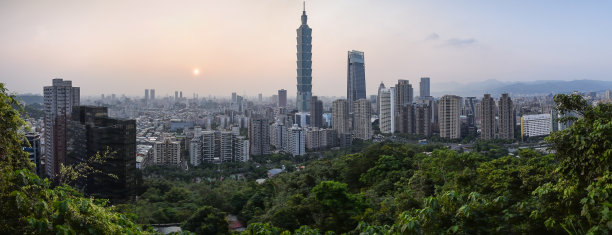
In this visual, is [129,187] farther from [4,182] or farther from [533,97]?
[533,97]

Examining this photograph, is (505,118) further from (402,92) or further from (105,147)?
(105,147)

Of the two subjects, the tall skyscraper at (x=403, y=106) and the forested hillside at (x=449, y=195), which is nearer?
the forested hillside at (x=449, y=195)

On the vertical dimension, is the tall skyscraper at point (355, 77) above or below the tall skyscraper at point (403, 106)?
above

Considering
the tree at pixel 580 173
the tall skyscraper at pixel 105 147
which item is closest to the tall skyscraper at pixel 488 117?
the tall skyscraper at pixel 105 147

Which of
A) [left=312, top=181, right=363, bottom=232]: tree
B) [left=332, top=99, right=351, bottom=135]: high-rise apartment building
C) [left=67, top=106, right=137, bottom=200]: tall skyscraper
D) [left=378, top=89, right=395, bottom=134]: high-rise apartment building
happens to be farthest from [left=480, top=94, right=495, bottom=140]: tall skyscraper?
[left=312, top=181, right=363, bottom=232]: tree

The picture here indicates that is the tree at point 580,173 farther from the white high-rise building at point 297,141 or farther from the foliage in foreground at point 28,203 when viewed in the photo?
the white high-rise building at point 297,141

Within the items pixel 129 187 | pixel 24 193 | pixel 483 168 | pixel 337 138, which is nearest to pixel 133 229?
pixel 24 193

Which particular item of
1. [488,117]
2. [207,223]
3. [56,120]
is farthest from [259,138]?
[207,223]
